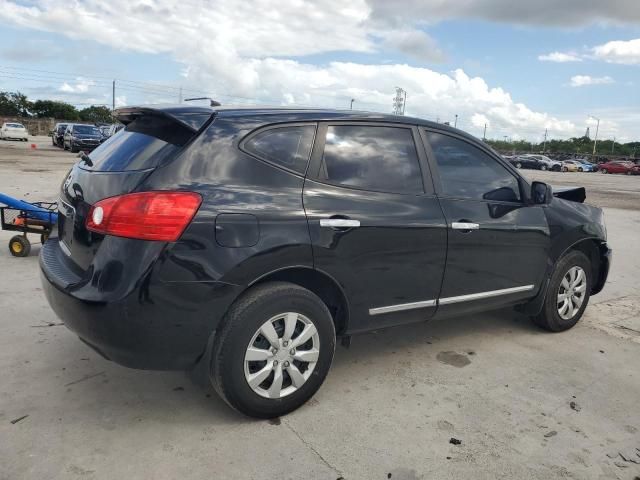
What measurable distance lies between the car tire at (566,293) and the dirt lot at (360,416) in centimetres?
20

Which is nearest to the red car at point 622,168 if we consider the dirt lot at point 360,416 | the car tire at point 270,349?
the dirt lot at point 360,416

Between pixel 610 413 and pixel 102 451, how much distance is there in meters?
2.95

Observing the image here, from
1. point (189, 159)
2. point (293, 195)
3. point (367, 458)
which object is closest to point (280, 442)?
point (367, 458)

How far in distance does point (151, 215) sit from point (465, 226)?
6.96 ft

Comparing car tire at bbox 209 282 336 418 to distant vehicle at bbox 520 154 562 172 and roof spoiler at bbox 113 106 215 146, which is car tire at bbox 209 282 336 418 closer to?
roof spoiler at bbox 113 106 215 146

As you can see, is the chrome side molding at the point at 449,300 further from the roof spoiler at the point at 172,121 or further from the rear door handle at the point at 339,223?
the roof spoiler at the point at 172,121

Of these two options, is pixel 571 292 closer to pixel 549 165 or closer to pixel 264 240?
pixel 264 240

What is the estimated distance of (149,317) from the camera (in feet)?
8.51

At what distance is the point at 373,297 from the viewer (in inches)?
131

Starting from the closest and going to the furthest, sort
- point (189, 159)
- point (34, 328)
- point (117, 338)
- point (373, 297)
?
1. point (117, 338)
2. point (189, 159)
3. point (373, 297)
4. point (34, 328)

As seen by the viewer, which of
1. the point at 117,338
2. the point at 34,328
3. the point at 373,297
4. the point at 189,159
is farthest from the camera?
the point at 34,328

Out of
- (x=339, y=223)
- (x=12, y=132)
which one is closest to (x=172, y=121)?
(x=339, y=223)

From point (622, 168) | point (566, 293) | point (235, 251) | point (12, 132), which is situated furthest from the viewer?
point (622, 168)

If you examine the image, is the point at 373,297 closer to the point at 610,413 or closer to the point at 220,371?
the point at 220,371
